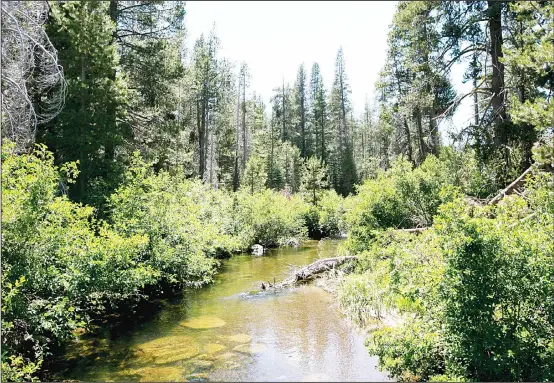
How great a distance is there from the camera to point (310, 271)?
47.8ft

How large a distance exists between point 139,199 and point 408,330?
860cm

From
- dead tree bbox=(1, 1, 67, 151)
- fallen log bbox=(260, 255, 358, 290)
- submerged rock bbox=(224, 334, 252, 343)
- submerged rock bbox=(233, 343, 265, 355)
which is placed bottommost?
submerged rock bbox=(233, 343, 265, 355)

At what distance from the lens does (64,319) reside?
7441mm

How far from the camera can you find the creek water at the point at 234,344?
7332 millimetres

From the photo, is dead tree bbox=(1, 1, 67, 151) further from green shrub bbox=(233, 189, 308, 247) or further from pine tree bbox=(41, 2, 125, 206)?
green shrub bbox=(233, 189, 308, 247)

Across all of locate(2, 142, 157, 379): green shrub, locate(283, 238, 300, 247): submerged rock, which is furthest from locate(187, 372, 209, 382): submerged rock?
locate(283, 238, 300, 247): submerged rock

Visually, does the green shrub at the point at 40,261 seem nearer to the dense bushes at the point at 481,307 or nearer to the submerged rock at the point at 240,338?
the submerged rock at the point at 240,338

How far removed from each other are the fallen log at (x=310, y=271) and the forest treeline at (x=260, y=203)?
Answer: 40.8 inches

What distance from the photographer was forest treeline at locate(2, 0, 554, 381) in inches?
227

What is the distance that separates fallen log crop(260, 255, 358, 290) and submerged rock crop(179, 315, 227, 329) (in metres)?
3.19

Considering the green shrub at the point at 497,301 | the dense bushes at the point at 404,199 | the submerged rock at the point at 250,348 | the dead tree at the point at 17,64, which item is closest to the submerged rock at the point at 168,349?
the submerged rock at the point at 250,348

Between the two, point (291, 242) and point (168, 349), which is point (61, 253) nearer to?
point (168, 349)

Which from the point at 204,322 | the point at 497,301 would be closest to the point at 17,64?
the point at 204,322

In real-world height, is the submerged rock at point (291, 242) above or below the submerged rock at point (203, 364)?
above
